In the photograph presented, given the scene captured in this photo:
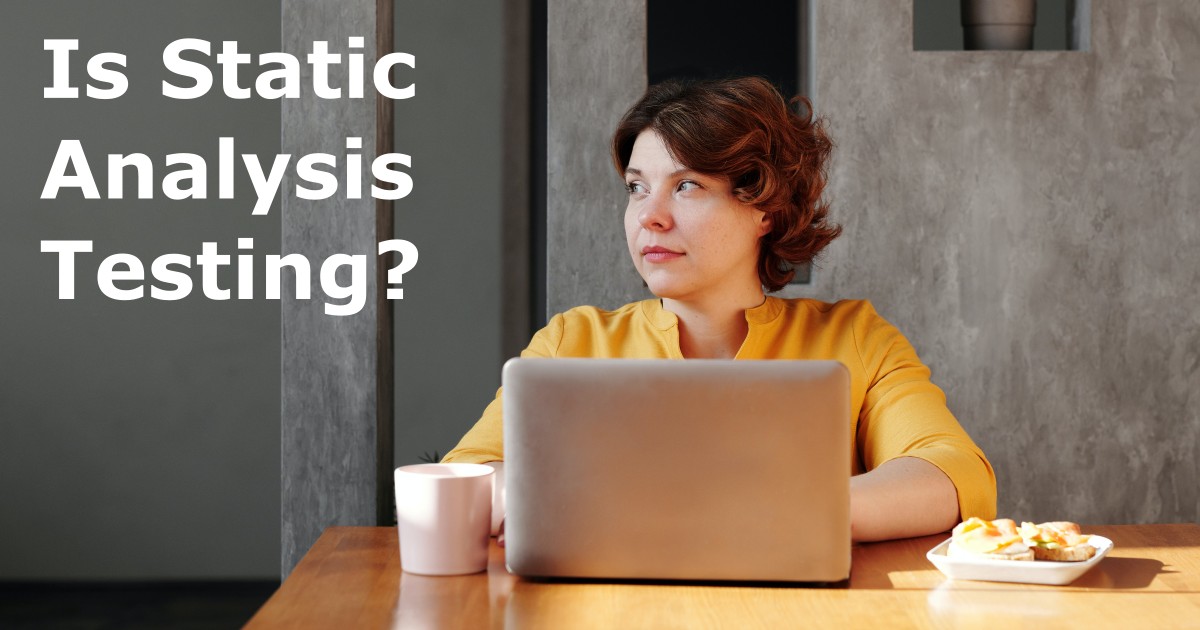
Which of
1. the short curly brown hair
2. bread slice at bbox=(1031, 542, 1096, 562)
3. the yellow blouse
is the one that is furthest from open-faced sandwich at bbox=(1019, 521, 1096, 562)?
the short curly brown hair

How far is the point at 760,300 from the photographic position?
2045 mm

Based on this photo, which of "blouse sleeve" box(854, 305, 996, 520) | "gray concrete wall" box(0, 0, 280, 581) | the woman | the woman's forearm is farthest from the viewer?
"gray concrete wall" box(0, 0, 280, 581)

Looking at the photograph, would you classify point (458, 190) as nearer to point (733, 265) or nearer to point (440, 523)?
point (733, 265)

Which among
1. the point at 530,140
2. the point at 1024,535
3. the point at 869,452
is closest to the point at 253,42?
the point at 530,140

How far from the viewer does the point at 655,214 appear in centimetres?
184

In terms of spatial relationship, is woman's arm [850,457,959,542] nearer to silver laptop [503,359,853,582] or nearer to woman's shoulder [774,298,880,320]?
silver laptop [503,359,853,582]

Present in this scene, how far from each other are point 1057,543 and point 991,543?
7cm

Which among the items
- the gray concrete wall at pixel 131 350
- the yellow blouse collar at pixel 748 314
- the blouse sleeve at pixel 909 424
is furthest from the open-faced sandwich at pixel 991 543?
the gray concrete wall at pixel 131 350

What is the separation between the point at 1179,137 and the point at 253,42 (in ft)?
11.7

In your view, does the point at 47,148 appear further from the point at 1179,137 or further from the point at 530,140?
the point at 1179,137

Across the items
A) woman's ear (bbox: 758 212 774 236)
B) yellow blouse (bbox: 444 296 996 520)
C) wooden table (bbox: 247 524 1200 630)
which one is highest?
woman's ear (bbox: 758 212 774 236)

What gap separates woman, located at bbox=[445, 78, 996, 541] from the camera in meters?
1.84

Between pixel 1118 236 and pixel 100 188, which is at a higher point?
pixel 100 188

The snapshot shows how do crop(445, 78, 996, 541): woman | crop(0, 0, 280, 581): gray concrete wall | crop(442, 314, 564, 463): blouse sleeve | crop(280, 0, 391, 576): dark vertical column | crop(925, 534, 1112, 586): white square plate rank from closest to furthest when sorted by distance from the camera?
crop(925, 534, 1112, 586): white square plate < crop(442, 314, 564, 463): blouse sleeve < crop(445, 78, 996, 541): woman < crop(280, 0, 391, 576): dark vertical column < crop(0, 0, 280, 581): gray concrete wall
